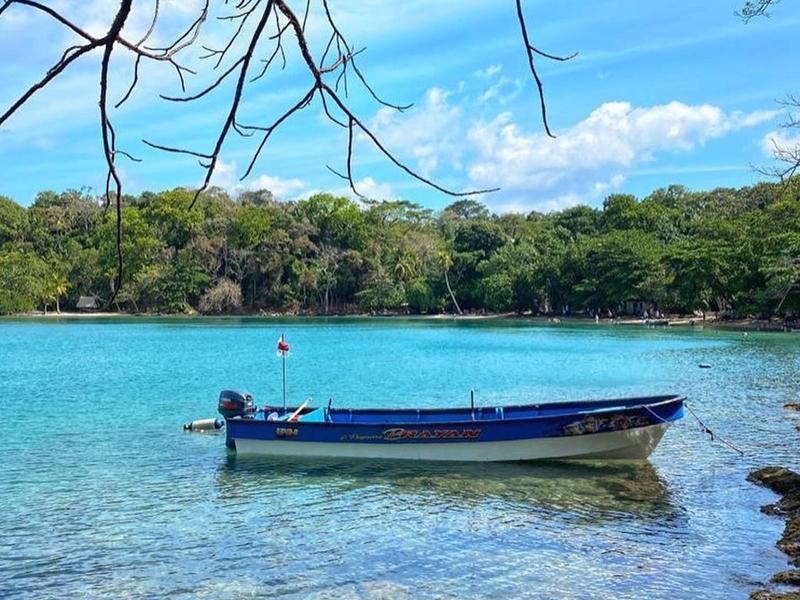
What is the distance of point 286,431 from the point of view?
14312 millimetres

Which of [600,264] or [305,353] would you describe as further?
[600,264]

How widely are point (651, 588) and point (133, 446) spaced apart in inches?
466

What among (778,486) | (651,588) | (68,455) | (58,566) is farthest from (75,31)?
(68,455)

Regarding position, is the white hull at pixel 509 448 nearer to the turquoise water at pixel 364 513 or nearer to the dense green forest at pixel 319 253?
the turquoise water at pixel 364 513

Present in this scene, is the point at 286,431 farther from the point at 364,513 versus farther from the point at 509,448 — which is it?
the point at 509,448

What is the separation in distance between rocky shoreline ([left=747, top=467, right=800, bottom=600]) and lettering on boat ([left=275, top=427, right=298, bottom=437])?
7.91 meters

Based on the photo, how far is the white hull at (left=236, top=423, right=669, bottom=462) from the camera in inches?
534

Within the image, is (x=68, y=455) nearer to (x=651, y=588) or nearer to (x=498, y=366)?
(x=651, y=588)

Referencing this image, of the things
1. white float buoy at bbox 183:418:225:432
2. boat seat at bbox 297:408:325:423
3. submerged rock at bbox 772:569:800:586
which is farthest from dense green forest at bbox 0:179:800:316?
submerged rock at bbox 772:569:800:586

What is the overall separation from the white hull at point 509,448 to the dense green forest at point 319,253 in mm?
57738

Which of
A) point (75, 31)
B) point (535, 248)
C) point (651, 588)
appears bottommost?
point (651, 588)

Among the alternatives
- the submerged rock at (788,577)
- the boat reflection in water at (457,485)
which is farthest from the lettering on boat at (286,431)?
the submerged rock at (788,577)

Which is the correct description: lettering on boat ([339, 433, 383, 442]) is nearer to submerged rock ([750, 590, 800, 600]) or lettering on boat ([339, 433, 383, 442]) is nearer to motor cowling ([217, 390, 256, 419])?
motor cowling ([217, 390, 256, 419])

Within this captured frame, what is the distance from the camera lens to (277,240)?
277 feet
